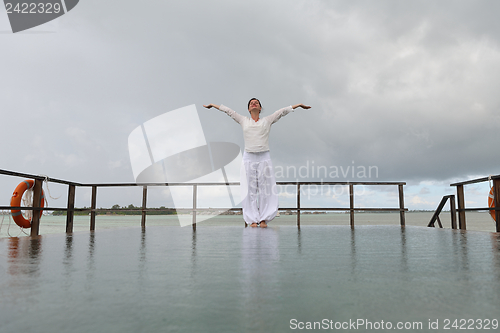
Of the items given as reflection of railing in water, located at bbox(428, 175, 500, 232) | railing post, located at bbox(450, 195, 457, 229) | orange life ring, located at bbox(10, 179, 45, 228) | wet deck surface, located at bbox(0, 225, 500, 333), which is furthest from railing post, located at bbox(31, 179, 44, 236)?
railing post, located at bbox(450, 195, 457, 229)

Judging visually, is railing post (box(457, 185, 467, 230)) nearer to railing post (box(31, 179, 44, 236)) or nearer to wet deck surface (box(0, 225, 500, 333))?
wet deck surface (box(0, 225, 500, 333))

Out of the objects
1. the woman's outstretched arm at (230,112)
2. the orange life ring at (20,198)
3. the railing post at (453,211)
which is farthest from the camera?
the railing post at (453,211)

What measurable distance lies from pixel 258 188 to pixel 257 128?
92 centimetres

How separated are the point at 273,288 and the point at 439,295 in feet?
1.65

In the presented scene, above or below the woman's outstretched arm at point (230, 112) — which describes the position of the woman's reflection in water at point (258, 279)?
below

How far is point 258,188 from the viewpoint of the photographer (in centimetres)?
499

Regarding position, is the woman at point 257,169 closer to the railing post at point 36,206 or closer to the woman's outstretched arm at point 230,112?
the woman's outstretched arm at point 230,112

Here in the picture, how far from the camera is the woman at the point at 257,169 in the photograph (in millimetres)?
4910

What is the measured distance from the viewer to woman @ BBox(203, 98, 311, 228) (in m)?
4.91

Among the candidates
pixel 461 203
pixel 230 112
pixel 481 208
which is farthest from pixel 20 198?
pixel 461 203

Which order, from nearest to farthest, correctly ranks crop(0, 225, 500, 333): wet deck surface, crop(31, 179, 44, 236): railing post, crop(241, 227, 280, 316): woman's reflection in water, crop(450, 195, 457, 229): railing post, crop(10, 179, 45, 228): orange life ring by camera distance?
crop(0, 225, 500, 333): wet deck surface, crop(241, 227, 280, 316): woman's reflection in water, crop(31, 179, 44, 236): railing post, crop(10, 179, 45, 228): orange life ring, crop(450, 195, 457, 229): railing post

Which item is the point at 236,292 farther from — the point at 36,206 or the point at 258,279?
the point at 36,206

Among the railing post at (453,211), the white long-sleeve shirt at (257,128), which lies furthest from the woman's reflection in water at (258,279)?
the railing post at (453,211)

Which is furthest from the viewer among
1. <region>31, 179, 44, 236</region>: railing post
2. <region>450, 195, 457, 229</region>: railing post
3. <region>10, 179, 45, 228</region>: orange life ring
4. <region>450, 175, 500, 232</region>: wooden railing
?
<region>450, 195, 457, 229</region>: railing post
